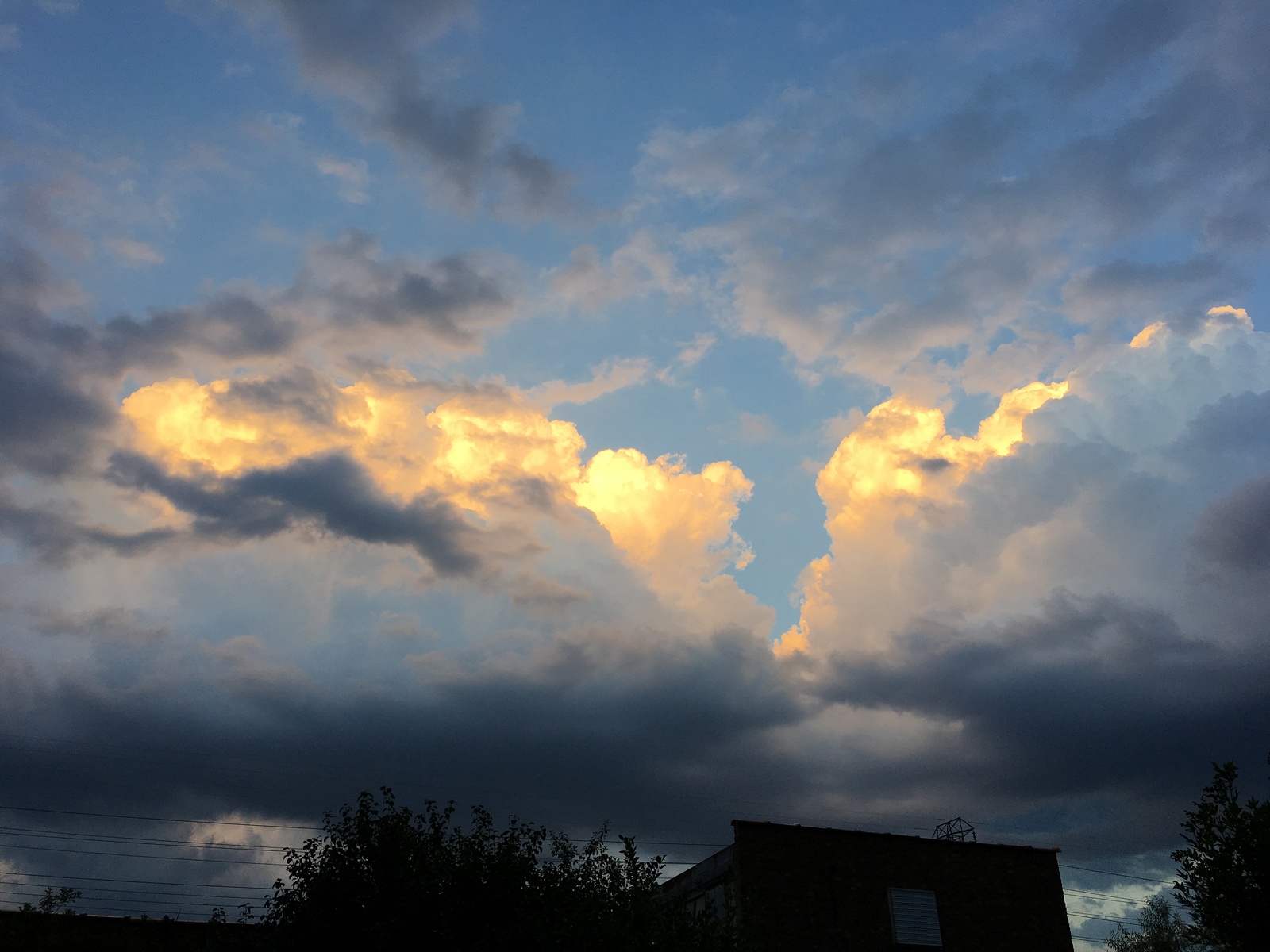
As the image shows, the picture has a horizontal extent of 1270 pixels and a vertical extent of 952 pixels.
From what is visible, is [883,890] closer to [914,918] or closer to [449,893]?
[914,918]

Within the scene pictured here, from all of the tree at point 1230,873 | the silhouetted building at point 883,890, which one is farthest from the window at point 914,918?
the tree at point 1230,873

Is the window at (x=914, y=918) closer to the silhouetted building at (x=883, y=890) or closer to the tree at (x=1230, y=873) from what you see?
the silhouetted building at (x=883, y=890)

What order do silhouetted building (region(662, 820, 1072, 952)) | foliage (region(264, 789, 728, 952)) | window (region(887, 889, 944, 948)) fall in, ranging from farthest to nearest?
window (region(887, 889, 944, 948)) → silhouetted building (region(662, 820, 1072, 952)) → foliage (region(264, 789, 728, 952))

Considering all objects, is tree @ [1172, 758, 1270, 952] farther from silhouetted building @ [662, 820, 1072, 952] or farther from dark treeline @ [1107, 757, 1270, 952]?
silhouetted building @ [662, 820, 1072, 952]

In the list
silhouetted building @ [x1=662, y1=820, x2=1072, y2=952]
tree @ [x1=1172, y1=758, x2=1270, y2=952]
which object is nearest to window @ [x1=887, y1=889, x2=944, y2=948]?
silhouetted building @ [x1=662, y1=820, x2=1072, y2=952]

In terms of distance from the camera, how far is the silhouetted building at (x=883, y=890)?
3572cm

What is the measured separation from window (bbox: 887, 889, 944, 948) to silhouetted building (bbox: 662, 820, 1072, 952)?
0.12 ft

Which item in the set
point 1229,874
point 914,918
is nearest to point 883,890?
point 914,918

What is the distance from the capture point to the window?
36625 mm

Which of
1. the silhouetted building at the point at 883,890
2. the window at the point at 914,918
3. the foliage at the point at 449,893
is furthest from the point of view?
the window at the point at 914,918

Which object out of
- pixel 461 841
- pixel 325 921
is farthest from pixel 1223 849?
pixel 325 921

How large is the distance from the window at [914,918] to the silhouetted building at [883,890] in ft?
0.12

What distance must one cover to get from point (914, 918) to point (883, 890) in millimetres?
1561

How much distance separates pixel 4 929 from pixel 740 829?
2897cm
